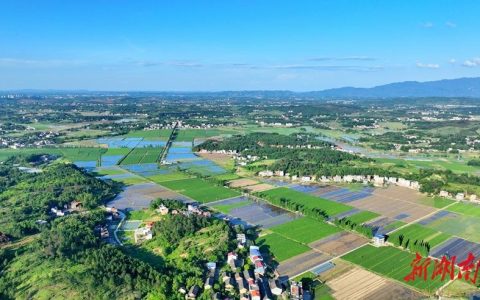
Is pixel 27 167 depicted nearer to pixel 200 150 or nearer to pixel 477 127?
pixel 200 150

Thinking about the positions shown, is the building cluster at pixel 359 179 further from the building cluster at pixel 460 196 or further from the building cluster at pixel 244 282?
the building cluster at pixel 244 282

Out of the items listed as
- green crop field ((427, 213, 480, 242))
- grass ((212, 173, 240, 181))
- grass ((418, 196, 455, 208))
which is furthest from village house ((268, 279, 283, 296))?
grass ((212, 173, 240, 181))

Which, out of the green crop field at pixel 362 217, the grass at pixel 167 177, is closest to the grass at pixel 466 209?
the green crop field at pixel 362 217

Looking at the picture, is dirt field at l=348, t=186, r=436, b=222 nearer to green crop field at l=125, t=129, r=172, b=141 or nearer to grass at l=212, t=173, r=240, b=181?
grass at l=212, t=173, r=240, b=181

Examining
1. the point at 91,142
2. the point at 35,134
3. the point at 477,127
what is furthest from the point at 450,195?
the point at 35,134

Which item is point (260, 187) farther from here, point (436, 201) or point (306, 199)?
point (436, 201)
